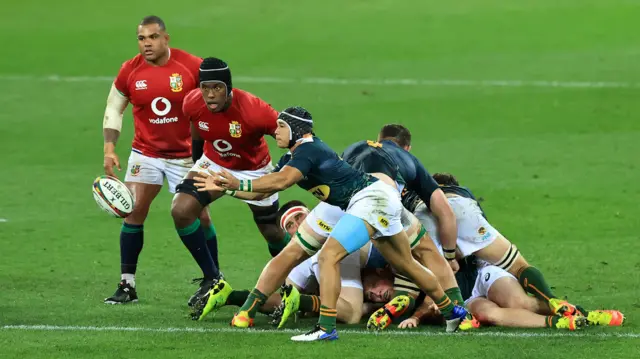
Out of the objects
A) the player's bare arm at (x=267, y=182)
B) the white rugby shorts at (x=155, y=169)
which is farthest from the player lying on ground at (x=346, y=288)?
the white rugby shorts at (x=155, y=169)

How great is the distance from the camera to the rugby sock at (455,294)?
36.9 feet

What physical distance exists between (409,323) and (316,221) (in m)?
1.18

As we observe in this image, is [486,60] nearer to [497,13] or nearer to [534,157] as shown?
[497,13]

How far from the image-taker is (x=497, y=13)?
2969 centimetres

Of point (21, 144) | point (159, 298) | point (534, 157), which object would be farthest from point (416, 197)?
point (21, 144)

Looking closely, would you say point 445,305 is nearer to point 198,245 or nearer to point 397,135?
point 397,135

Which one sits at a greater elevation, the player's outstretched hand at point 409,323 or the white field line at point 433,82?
the white field line at point 433,82

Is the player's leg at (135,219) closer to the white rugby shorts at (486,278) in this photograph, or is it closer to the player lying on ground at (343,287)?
the player lying on ground at (343,287)

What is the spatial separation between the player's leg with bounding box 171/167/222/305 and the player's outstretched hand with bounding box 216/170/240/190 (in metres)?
1.71

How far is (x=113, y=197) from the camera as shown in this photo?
1209cm

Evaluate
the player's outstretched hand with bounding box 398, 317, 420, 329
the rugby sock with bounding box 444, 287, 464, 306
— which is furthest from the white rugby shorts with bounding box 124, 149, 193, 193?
the rugby sock with bounding box 444, 287, 464, 306

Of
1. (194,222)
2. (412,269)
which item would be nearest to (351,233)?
(412,269)

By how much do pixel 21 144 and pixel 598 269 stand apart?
1106 centimetres

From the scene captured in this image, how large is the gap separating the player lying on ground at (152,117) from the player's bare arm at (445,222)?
257 centimetres
